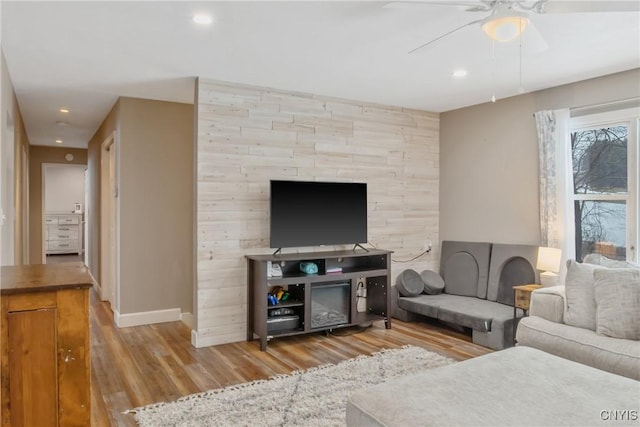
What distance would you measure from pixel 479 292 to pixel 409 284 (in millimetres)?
789

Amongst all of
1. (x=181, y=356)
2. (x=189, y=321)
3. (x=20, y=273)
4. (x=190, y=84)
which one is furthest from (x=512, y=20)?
(x=189, y=321)

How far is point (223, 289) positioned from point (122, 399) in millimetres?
1442

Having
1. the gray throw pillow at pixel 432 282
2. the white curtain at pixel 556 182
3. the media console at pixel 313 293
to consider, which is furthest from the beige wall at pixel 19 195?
the white curtain at pixel 556 182

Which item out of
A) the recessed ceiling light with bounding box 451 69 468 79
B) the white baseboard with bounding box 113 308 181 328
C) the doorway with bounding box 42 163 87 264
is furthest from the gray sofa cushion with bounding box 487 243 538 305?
the doorway with bounding box 42 163 87 264

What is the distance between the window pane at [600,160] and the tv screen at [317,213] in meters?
2.15

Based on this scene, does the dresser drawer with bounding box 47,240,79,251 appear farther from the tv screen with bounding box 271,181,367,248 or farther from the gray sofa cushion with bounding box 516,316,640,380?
the gray sofa cushion with bounding box 516,316,640,380

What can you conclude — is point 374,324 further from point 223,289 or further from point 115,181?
point 115,181

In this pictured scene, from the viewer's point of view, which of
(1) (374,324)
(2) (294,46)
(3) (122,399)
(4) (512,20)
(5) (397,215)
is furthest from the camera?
(5) (397,215)

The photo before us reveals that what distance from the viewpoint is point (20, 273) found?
216 centimetres

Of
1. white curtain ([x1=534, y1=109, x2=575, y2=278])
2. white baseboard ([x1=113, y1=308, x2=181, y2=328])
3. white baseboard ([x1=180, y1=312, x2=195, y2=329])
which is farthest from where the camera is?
white baseboard ([x1=180, y1=312, x2=195, y2=329])

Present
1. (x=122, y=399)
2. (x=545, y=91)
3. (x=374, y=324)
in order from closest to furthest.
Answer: (x=122, y=399) → (x=545, y=91) → (x=374, y=324)

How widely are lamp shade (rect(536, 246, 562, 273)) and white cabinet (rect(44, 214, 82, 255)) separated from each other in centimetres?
1204

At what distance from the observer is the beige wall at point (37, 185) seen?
8.71 m

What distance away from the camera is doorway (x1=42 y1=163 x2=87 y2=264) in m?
→ 12.0
